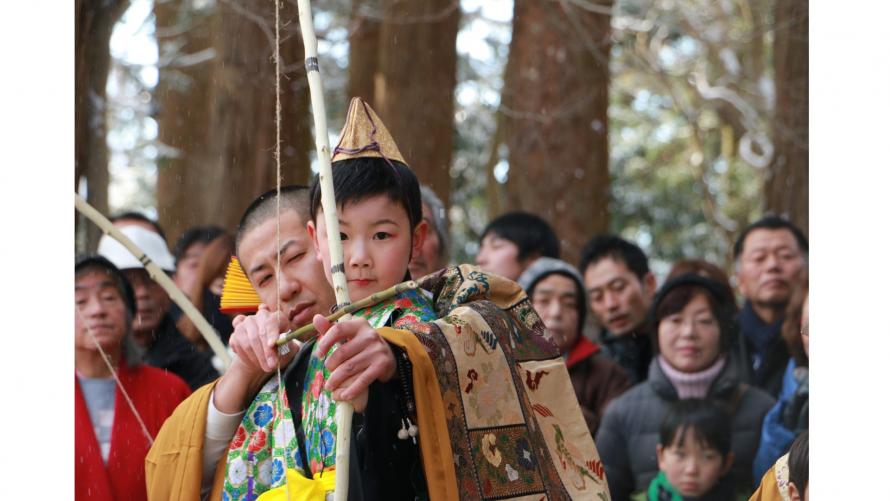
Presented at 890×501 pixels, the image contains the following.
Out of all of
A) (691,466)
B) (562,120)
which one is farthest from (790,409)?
(562,120)

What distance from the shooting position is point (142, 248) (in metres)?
6.23

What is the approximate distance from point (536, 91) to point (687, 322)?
494 cm

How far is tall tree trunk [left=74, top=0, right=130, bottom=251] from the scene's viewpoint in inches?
255

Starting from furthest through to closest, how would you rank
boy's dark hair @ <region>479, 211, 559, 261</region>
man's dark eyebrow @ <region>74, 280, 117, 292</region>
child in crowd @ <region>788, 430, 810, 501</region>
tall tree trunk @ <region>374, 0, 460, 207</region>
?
tall tree trunk @ <region>374, 0, 460, 207</region> < boy's dark hair @ <region>479, 211, 559, 261</region> < man's dark eyebrow @ <region>74, 280, 117, 292</region> < child in crowd @ <region>788, 430, 810, 501</region>

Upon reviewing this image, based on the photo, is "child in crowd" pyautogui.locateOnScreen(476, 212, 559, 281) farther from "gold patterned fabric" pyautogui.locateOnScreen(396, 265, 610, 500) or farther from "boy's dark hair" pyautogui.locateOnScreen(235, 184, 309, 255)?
"gold patterned fabric" pyautogui.locateOnScreen(396, 265, 610, 500)

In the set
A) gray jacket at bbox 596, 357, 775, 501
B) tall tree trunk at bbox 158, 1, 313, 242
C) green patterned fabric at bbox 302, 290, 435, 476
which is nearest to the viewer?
green patterned fabric at bbox 302, 290, 435, 476

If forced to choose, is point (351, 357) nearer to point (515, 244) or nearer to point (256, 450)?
point (256, 450)

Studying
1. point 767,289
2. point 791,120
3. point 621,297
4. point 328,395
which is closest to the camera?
point 328,395

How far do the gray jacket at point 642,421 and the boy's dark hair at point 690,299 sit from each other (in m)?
0.14

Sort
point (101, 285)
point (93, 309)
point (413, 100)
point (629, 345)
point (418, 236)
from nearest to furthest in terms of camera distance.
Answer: point (418, 236) → point (93, 309) → point (101, 285) → point (629, 345) → point (413, 100)

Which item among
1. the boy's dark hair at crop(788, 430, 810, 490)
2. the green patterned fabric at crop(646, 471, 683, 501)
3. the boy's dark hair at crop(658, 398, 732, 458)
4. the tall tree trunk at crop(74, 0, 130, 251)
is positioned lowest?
the green patterned fabric at crop(646, 471, 683, 501)

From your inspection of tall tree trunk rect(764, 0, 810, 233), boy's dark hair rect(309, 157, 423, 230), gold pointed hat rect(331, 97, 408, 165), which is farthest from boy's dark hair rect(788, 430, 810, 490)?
tall tree trunk rect(764, 0, 810, 233)

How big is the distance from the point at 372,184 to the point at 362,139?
18 centimetres

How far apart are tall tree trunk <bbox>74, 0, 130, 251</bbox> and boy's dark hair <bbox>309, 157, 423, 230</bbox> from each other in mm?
2773
